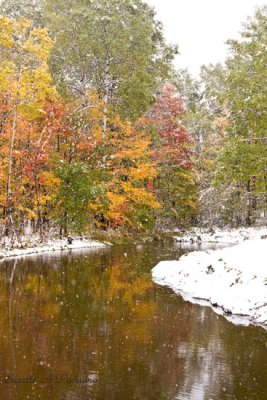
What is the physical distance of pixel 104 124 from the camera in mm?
34125

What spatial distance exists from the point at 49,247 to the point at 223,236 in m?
18.6

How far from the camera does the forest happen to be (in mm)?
26531

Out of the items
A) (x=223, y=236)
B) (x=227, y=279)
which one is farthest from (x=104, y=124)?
(x=227, y=279)

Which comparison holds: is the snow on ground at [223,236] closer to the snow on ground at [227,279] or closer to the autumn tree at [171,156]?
the autumn tree at [171,156]

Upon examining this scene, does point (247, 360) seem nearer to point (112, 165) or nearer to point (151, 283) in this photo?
point (151, 283)

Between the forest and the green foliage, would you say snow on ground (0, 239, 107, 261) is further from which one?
the green foliage

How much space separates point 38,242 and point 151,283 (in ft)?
38.8

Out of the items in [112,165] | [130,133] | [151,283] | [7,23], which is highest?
[7,23]

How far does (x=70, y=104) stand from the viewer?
32.8m

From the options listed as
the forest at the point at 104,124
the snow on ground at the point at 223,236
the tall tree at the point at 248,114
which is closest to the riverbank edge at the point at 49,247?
the forest at the point at 104,124

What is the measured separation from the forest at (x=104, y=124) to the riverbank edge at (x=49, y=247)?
1.07 meters

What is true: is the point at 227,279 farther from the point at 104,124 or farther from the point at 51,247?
the point at 104,124

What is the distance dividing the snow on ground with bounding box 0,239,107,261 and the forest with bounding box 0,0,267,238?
42.1 inches

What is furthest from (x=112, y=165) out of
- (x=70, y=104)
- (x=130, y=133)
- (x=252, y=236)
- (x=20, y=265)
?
(x=20, y=265)
